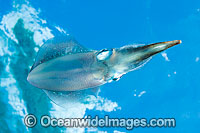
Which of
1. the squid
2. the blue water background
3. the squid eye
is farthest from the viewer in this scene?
the blue water background

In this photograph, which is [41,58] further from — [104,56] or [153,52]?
[153,52]

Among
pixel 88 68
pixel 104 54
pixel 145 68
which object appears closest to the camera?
pixel 104 54

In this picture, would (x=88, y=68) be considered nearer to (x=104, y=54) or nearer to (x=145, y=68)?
(x=104, y=54)

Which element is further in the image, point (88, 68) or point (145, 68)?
point (145, 68)

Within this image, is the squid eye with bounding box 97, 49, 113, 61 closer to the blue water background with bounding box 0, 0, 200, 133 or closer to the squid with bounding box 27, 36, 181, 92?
the squid with bounding box 27, 36, 181, 92

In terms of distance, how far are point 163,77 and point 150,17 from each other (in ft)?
10.3

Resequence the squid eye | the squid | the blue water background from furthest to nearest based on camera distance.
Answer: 1. the blue water background
2. the squid eye
3. the squid

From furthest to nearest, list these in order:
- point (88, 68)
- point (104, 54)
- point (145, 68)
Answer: point (145, 68) < point (88, 68) < point (104, 54)

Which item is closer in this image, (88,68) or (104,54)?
(104,54)

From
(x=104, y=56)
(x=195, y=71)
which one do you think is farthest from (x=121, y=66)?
(x=195, y=71)

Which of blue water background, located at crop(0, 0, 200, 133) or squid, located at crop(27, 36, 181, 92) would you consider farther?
blue water background, located at crop(0, 0, 200, 133)

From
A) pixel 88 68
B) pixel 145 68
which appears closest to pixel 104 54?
pixel 88 68

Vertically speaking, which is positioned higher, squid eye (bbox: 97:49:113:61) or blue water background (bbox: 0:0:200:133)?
blue water background (bbox: 0:0:200:133)

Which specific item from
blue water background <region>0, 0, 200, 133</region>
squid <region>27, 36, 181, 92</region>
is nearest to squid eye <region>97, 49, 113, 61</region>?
squid <region>27, 36, 181, 92</region>
